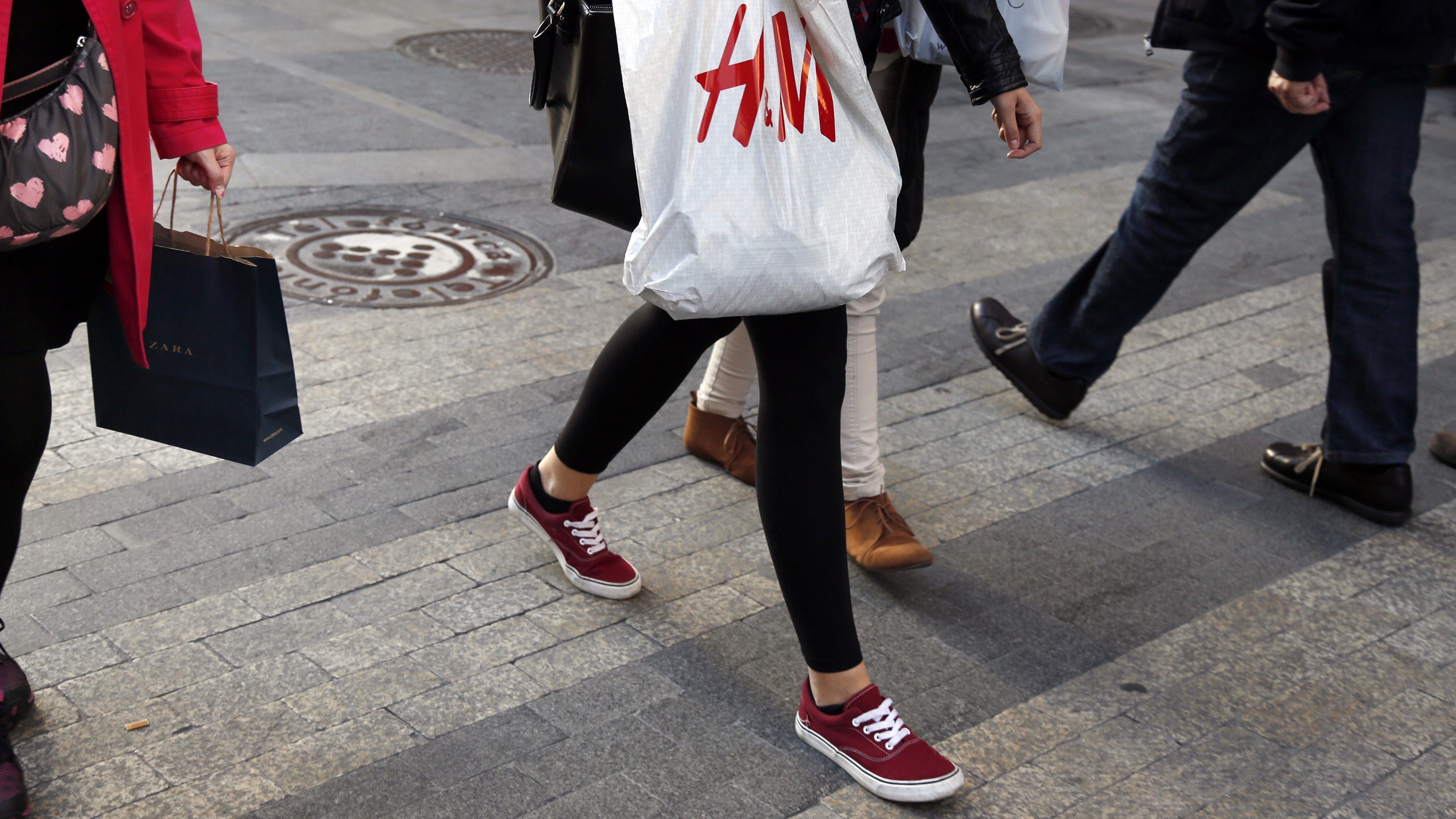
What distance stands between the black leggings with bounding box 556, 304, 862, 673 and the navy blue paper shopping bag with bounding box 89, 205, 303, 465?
69 centimetres

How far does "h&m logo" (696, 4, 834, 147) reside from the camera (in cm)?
196

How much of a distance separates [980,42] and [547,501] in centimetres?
134

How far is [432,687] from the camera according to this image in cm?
257

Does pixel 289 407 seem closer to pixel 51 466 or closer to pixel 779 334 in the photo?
pixel 779 334

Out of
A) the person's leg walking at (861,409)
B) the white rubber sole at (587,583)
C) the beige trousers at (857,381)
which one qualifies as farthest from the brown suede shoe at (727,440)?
the white rubber sole at (587,583)

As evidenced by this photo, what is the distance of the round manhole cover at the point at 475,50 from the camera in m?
8.23

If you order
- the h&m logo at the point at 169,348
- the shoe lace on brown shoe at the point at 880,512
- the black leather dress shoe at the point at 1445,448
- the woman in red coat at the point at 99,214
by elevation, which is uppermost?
the woman in red coat at the point at 99,214

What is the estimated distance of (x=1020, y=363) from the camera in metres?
4.10

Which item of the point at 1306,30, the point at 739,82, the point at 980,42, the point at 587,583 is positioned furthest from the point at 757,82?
the point at 1306,30

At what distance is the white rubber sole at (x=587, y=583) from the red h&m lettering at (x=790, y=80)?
4.07 ft

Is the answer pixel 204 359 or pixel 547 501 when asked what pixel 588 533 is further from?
pixel 204 359

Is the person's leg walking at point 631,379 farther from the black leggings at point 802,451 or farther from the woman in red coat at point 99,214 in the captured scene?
the woman in red coat at point 99,214

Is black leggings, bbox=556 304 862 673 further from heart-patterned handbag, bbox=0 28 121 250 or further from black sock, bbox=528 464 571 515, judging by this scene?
heart-patterned handbag, bbox=0 28 121 250

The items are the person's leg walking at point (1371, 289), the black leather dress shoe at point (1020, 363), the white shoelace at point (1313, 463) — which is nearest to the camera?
the person's leg walking at point (1371, 289)
